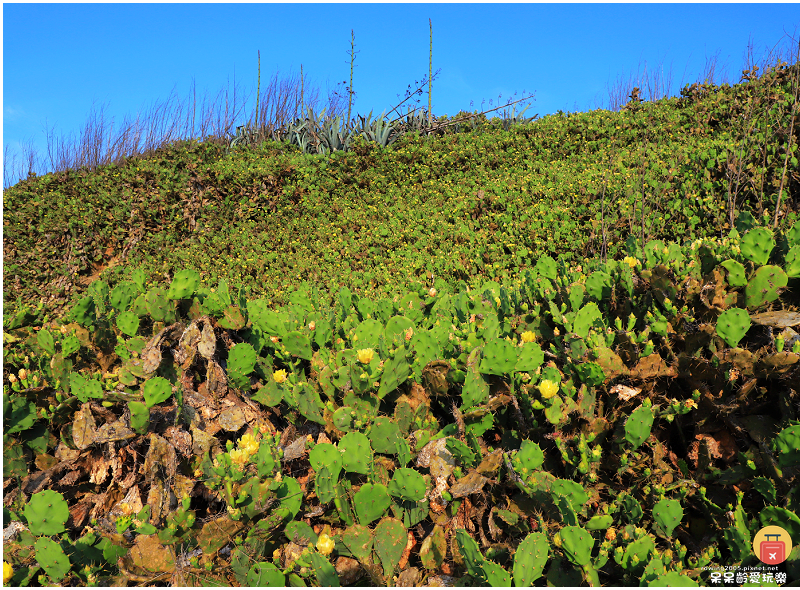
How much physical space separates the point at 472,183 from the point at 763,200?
139 inches

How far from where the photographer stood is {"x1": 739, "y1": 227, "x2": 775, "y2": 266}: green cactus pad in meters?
1.92

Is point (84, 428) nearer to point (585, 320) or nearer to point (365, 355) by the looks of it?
point (365, 355)

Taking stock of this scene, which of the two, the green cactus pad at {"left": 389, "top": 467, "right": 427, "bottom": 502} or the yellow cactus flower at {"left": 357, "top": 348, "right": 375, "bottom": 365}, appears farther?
the yellow cactus flower at {"left": 357, "top": 348, "right": 375, "bottom": 365}

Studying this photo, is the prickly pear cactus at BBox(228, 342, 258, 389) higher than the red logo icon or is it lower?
higher

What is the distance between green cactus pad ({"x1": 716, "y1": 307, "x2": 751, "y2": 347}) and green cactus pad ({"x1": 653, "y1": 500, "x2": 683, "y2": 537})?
59cm

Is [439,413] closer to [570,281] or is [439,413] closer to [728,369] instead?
[570,281]

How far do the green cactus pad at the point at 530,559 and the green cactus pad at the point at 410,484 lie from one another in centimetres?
37

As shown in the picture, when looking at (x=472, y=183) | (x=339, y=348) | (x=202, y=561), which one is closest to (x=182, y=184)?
(x=472, y=183)

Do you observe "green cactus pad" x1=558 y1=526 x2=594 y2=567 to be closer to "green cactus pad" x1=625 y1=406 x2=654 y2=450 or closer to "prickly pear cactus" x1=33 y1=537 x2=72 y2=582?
"green cactus pad" x1=625 y1=406 x2=654 y2=450

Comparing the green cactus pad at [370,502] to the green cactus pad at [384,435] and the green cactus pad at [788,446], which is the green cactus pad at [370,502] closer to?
the green cactus pad at [384,435]

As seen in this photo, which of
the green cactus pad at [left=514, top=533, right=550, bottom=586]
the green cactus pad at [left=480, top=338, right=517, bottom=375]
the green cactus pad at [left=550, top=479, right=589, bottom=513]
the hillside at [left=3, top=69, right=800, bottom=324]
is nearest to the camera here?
the green cactus pad at [left=514, top=533, right=550, bottom=586]

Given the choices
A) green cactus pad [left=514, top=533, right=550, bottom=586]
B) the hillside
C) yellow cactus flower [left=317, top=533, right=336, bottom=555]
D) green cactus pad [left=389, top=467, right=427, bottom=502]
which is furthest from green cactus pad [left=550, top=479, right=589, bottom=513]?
the hillside

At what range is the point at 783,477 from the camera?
5.26 feet

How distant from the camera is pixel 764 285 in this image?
6.22 ft
